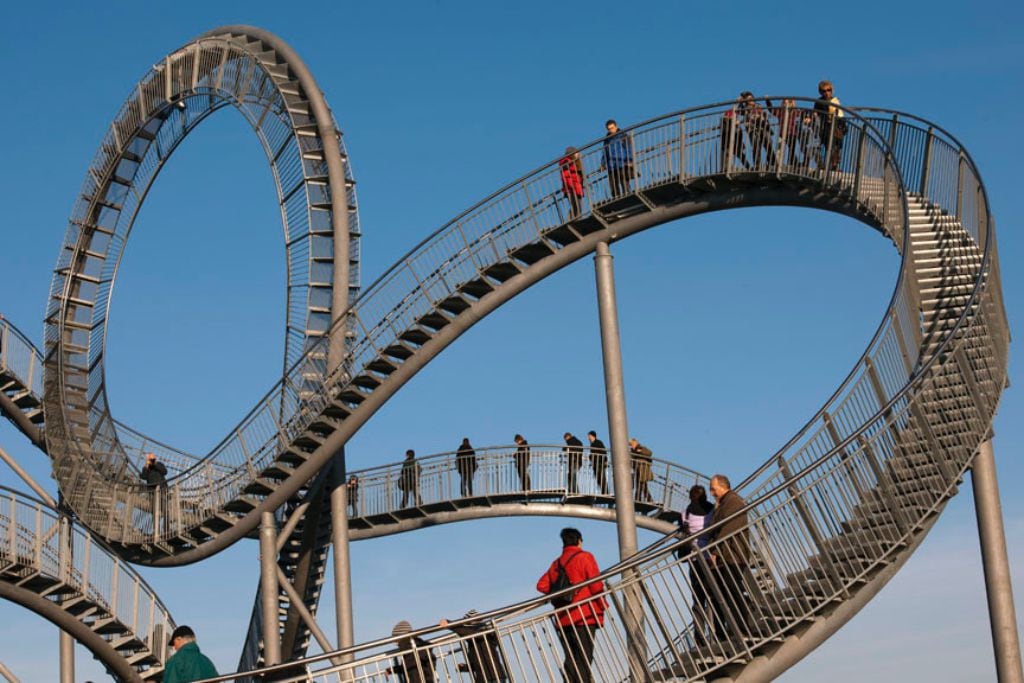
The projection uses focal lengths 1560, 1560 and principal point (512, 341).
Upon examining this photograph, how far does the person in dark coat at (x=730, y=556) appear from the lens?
12.5m

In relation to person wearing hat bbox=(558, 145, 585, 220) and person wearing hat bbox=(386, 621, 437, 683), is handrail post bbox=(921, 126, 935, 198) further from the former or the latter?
person wearing hat bbox=(386, 621, 437, 683)

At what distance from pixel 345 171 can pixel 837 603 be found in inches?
520

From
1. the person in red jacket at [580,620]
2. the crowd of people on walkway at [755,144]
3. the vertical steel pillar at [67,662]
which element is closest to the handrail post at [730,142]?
the crowd of people on walkway at [755,144]

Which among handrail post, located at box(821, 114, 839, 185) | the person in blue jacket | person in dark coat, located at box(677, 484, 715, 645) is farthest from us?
the person in blue jacket

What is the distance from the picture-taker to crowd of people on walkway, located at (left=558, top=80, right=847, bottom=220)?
701 inches

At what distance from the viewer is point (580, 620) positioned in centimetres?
1279

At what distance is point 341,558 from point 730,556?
11378mm

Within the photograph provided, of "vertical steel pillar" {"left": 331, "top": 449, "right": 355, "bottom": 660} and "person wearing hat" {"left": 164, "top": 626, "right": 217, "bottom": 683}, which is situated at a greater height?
"vertical steel pillar" {"left": 331, "top": 449, "right": 355, "bottom": 660}

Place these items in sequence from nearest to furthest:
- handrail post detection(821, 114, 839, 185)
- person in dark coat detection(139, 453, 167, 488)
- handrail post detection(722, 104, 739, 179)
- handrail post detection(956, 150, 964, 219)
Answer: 1. handrail post detection(956, 150, 964, 219)
2. handrail post detection(821, 114, 839, 185)
3. handrail post detection(722, 104, 739, 179)
4. person in dark coat detection(139, 453, 167, 488)

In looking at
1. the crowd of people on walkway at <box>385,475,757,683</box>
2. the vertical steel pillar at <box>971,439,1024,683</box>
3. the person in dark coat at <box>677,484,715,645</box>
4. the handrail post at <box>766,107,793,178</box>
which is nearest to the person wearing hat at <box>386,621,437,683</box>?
the crowd of people on walkway at <box>385,475,757,683</box>

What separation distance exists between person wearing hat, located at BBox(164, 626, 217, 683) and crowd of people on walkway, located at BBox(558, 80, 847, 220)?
9113 millimetres

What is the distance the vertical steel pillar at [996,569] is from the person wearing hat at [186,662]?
733 cm

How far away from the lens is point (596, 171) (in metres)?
20.3

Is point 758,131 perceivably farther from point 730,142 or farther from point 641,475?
point 641,475
